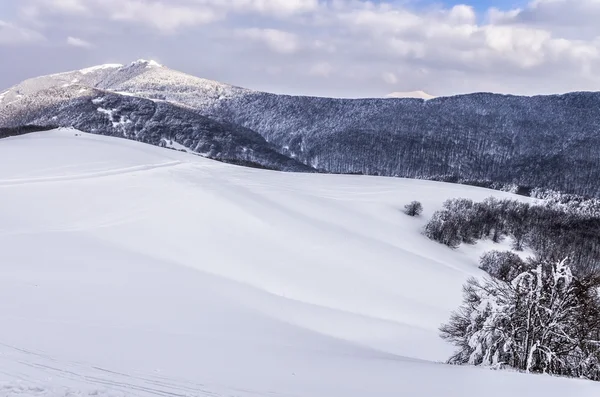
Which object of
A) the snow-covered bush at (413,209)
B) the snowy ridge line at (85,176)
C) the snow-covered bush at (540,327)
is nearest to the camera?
the snow-covered bush at (540,327)

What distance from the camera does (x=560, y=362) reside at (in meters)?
15.6

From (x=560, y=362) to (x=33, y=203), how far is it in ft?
112

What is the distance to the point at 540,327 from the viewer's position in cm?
1638

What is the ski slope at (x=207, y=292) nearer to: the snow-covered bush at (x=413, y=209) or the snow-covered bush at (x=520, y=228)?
the snow-covered bush at (x=413, y=209)

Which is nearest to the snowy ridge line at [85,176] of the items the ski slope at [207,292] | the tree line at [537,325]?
the ski slope at [207,292]

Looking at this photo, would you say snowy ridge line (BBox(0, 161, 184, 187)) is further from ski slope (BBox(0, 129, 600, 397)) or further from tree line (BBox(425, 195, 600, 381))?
tree line (BBox(425, 195, 600, 381))

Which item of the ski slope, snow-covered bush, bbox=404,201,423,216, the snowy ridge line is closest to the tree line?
the ski slope

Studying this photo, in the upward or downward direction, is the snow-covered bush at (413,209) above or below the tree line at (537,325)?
above

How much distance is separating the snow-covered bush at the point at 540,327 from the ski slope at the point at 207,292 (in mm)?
2944

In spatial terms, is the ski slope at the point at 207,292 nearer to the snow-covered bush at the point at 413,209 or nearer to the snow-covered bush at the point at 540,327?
the snow-covered bush at the point at 540,327

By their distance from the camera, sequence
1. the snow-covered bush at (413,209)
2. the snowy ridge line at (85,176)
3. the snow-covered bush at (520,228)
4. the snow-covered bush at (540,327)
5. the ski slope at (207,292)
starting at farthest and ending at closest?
the snow-covered bush at (413,209)
the snow-covered bush at (520,228)
the snowy ridge line at (85,176)
the snow-covered bush at (540,327)
the ski slope at (207,292)

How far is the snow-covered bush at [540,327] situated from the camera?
15.8 metres

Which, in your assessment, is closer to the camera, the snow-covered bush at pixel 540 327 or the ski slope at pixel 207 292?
the ski slope at pixel 207 292

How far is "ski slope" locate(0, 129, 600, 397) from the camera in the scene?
35.7 feet
